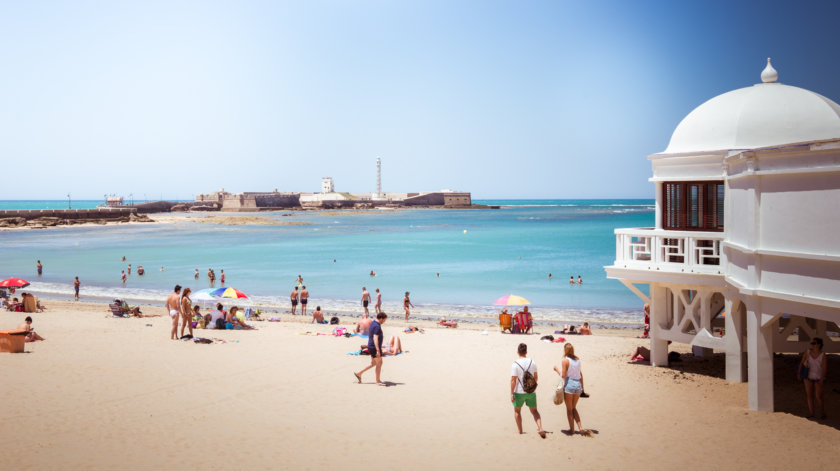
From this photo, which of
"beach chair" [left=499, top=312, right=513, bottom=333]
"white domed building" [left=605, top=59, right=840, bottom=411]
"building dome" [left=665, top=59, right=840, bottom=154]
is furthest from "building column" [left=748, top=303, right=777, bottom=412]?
"beach chair" [left=499, top=312, right=513, bottom=333]

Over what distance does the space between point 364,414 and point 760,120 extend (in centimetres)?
852

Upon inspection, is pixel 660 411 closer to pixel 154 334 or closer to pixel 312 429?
pixel 312 429

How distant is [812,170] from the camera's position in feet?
25.8

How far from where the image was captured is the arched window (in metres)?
11.8

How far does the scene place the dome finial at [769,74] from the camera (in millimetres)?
11609

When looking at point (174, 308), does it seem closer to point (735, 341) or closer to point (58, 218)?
point (735, 341)

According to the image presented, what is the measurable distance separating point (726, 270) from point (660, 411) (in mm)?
2672

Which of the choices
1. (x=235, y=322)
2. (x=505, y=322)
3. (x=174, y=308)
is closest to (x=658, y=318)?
(x=505, y=322)

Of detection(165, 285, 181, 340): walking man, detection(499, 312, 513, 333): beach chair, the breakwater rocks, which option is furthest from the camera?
the breakwater rocks

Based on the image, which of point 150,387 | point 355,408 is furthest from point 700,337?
point 150,387

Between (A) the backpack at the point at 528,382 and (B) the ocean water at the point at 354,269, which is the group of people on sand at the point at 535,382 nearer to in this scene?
(A) the backpack at the point at 528,382

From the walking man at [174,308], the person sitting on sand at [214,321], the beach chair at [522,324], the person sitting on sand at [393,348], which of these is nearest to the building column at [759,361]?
the person sitting on sand at [393,348]

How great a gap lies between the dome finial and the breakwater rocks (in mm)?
109835

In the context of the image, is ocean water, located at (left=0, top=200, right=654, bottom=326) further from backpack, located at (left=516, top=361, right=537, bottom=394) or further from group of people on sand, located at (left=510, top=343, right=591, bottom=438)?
backpack, located at (left=516, top=361, right=537, bottom=394)
